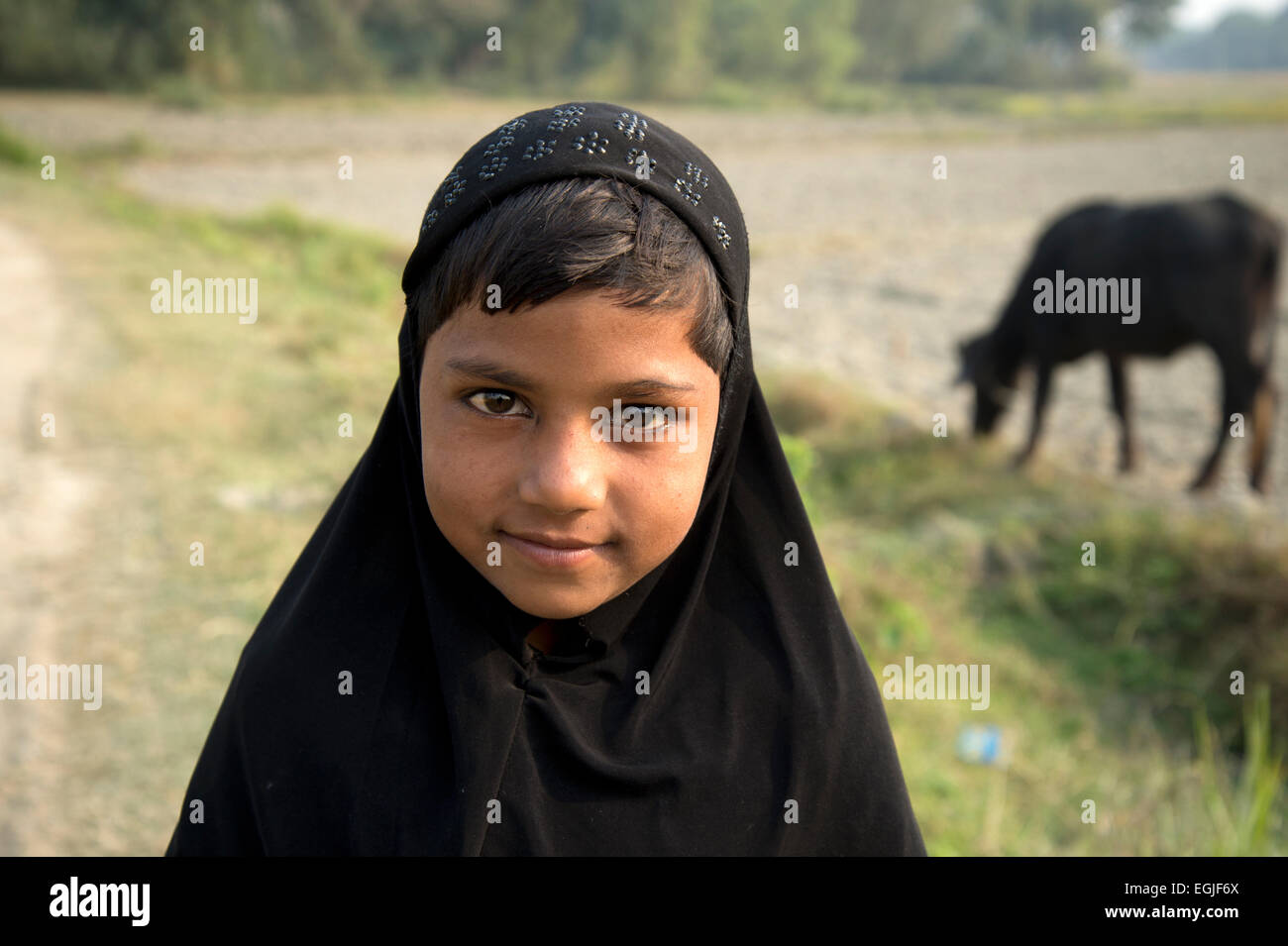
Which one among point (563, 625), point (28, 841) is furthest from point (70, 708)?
point (563, 625)

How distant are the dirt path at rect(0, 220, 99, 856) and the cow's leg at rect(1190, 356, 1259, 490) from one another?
21.1ft

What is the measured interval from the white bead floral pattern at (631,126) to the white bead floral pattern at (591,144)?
0.03 meters

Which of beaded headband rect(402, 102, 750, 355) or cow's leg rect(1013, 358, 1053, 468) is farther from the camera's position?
cow's leg rect(1013, 358, 1053, 468)

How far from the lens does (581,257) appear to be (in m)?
1.16

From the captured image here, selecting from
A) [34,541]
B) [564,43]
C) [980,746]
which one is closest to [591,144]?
[980,746]

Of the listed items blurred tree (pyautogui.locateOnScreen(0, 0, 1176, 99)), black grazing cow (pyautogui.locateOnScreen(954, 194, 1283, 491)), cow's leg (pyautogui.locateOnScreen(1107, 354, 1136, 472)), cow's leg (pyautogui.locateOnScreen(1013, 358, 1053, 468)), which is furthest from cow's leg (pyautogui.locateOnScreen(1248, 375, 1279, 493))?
blurred tree (pyautogui.locateOnScreen(0, 0, 1176, 99))

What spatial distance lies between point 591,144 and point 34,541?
169 inches

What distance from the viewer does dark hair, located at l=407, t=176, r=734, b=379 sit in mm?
Answer: 1155

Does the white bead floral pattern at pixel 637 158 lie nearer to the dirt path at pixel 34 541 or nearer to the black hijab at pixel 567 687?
the black hijab at pixel 567 687

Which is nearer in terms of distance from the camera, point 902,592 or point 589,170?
A: point 589,170

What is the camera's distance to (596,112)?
4.25 feet

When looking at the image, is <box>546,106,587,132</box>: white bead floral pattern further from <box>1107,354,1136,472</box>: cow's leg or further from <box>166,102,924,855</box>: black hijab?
<box>1107,354,1136,472</box>: cow's leg

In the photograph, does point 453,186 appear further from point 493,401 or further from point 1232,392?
point 1232,392

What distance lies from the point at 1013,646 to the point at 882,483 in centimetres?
198
